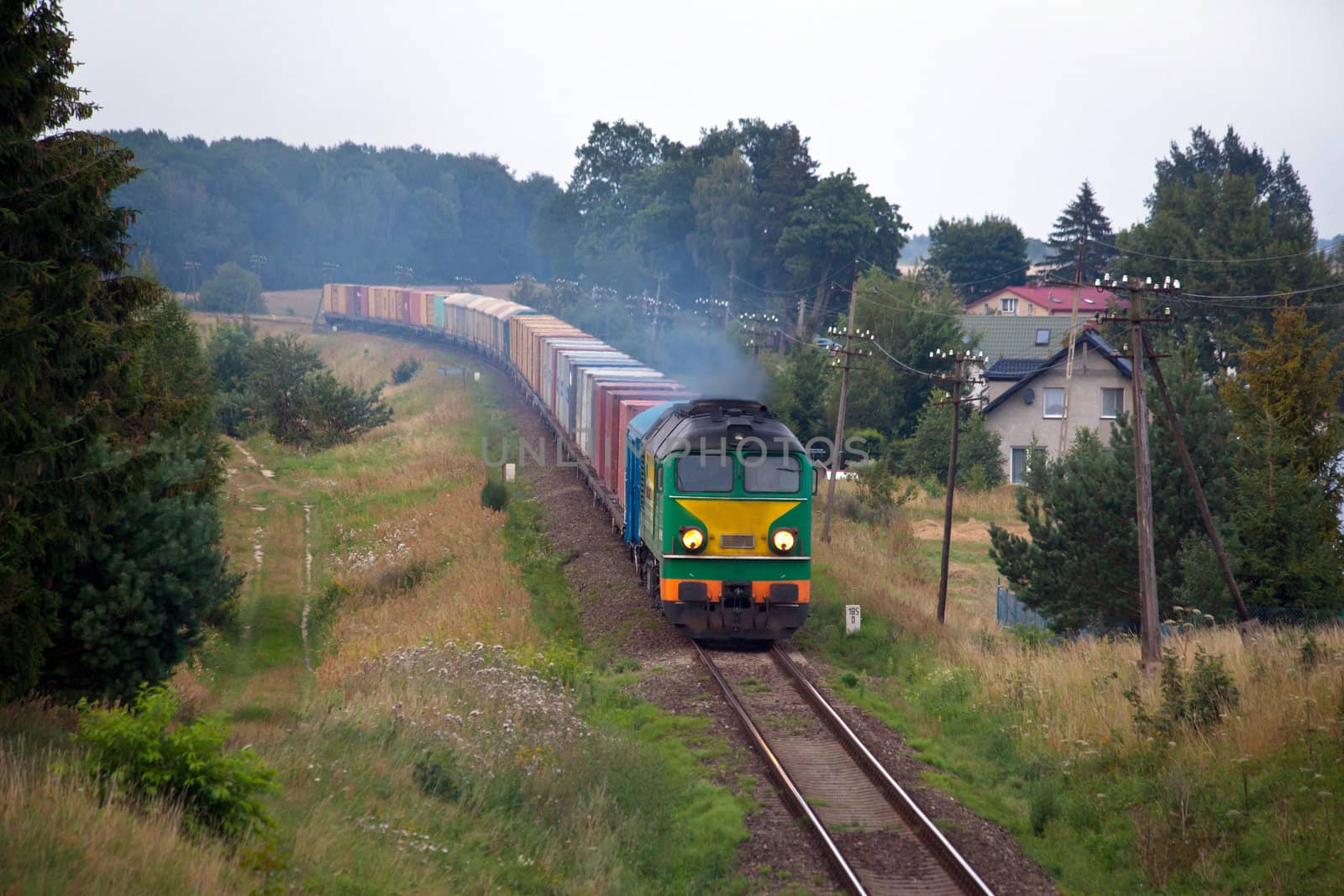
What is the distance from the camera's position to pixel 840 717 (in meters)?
14.0

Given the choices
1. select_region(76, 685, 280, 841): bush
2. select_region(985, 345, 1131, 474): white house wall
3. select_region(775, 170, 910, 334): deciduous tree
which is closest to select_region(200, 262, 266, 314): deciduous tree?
select_region(775, 170, 910, 334): deciduous tree

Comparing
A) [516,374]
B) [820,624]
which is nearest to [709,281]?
[516,374]

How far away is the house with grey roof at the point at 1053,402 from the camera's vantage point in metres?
47.7

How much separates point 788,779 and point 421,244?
128 meters

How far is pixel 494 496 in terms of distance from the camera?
95.8ft

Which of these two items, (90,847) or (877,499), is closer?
(90,847)

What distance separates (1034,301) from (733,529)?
76.5 metres

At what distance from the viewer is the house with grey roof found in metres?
47.7

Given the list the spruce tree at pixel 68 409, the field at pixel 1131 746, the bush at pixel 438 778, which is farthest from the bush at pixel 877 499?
the bush at pixel 438 778

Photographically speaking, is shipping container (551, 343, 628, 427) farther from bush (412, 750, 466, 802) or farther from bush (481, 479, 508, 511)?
bush (412, 750, 466, 802)

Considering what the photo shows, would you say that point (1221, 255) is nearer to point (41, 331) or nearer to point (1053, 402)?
point (1053, 402)

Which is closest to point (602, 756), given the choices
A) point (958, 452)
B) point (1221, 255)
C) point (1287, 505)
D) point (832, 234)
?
point (1287, 505)

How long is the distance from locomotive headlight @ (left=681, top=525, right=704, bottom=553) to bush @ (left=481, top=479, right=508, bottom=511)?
12882 mm

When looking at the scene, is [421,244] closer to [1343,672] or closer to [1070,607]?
[1070,607]
